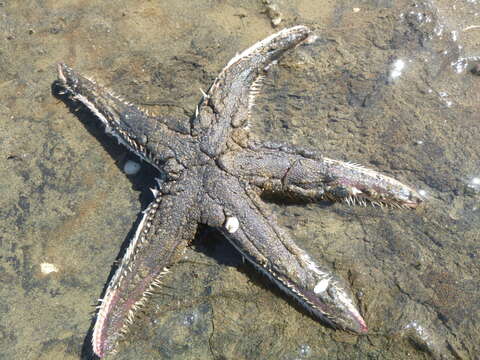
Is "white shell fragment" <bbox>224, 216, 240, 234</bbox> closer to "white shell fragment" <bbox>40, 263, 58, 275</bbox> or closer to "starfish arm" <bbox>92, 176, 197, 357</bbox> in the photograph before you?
"starfish arm" <bbox>92, 176, 197, 357</bbox>

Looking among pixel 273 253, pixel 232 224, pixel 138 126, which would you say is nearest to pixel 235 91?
pixel 138 126

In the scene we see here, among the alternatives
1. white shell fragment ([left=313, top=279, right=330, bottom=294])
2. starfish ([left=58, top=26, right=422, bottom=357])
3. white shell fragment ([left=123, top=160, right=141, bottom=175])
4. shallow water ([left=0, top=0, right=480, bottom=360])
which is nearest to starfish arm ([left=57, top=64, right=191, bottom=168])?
starfish ([left=58, top=26, right=422, bottom=357])

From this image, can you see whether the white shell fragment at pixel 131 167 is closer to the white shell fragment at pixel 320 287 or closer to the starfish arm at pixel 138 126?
the starfish arm at pixel 138 126

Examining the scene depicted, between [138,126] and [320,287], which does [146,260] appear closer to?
[138,126]

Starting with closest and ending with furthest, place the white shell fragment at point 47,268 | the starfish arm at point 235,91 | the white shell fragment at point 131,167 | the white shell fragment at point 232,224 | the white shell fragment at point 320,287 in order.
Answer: the white shell fragment at point 320,287 < the white shell fragment at point 232,224 < the starfish arm at point 235,91 < the white shell fragment at point 47,268 < the white shell fragment at point 131,167

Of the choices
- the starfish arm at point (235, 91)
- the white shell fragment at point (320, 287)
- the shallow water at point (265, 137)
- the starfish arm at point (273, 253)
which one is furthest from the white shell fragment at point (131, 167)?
the white shell fragment at point (320, 287)

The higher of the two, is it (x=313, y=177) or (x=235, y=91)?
(x=235, y=91)

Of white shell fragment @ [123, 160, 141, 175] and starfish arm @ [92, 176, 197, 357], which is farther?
white shell fragment @ [123, 160, 141, 175]
